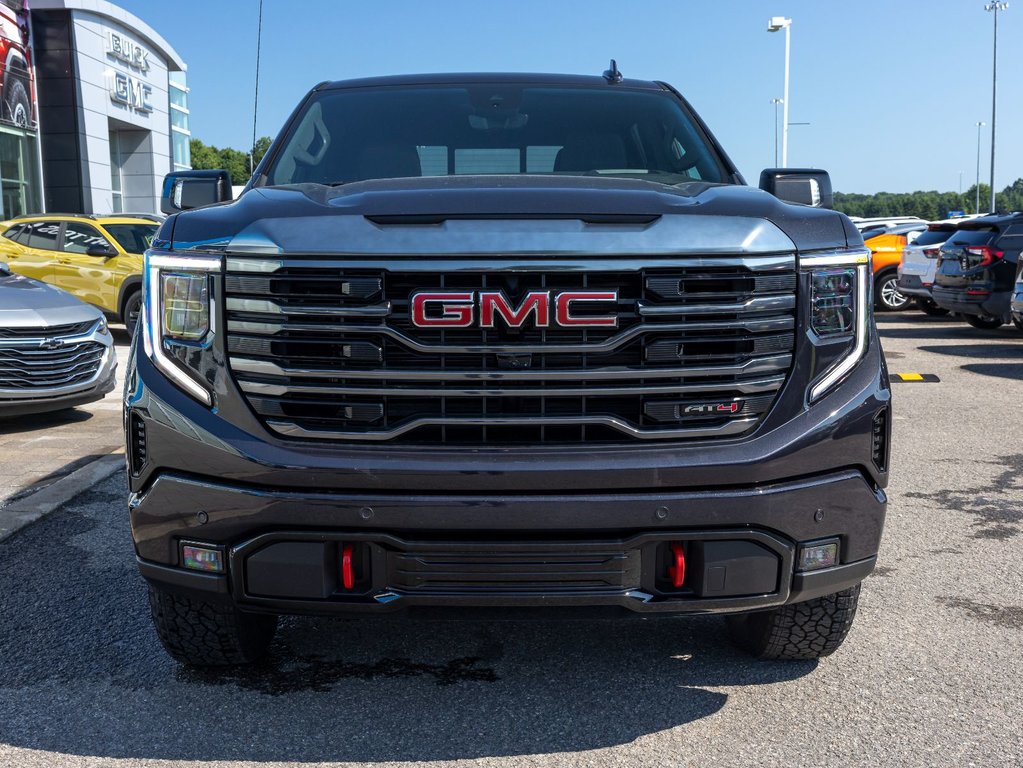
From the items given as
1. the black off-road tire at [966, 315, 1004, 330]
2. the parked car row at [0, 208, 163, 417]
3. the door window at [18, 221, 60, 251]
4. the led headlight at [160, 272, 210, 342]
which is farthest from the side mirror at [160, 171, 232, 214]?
the black off-road tire at [966, 315, 1004, 330]

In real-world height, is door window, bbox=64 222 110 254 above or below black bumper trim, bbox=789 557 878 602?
above

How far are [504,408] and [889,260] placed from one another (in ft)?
60.2

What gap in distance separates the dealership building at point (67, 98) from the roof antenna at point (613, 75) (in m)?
27.7

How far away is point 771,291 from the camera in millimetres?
3014

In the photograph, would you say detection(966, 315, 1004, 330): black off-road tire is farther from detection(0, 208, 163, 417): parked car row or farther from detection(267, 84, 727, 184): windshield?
detection(267, 84, 727, 184): windshield

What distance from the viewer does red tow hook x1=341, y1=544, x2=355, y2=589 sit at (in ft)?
9.66

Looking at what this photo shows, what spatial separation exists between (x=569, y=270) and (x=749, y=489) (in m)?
0.73

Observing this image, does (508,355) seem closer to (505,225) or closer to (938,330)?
(505,225)

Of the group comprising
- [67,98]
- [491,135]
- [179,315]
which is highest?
[67,98]

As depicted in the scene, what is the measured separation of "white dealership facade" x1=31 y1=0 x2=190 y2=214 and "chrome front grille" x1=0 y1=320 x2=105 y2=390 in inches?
1056

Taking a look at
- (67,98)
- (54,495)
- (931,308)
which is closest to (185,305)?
(54,495)

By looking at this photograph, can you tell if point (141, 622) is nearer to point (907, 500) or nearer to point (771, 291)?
point (771, 291)

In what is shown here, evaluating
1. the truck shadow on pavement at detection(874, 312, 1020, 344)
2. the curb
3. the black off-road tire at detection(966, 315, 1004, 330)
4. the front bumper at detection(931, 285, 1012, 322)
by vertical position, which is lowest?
the truck shadow on pavement at detection(874, 312, 1020, 344)

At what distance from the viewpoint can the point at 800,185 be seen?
399cm
